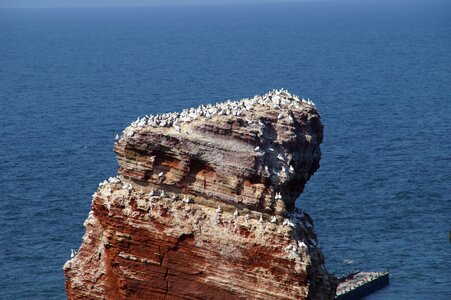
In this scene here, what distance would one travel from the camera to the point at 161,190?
4544cm

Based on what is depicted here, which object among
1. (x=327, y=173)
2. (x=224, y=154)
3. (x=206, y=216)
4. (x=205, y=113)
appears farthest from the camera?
(x=327, y=173)

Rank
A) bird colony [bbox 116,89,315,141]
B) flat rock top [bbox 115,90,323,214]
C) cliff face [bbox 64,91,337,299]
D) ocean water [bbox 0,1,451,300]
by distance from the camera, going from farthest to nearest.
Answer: ocean water [bbox 0,1,451,300]
bird colony [bbox 116,89,315,141]
flat rock top [bbox 115,90,323,214]
cliff face [bbox 64,91,337,299]

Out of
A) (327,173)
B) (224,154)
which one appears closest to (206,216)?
(224,154)

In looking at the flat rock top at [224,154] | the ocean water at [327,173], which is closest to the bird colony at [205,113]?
the flat rock top at [224,154]

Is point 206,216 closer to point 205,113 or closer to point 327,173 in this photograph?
point 205,113

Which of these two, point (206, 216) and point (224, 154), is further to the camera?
point (206, 216)

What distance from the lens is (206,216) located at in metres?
44.5

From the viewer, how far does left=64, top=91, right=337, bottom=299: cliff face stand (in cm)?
4375

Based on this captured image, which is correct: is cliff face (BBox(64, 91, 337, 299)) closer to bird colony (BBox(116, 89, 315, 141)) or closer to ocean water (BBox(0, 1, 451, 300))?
bird colony (BBox(116, 89, 315, 141))

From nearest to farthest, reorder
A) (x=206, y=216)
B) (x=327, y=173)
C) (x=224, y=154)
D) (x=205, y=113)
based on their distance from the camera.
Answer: (x=224, y=154), (x=206, y=216), (x=205, y=113), (x=327, y=173)

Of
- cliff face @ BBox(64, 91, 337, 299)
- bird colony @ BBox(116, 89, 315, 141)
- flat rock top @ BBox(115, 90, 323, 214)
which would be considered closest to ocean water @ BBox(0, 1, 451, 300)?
Answer: cliff face @ BBox(64, 91, 337, 299)

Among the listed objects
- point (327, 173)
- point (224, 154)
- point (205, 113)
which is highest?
point (327, 173)

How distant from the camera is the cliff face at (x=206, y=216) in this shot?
→ 4375 cm

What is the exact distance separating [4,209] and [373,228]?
95.7 feet
